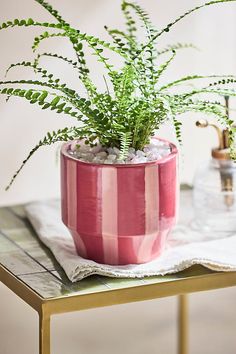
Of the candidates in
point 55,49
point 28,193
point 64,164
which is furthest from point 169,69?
point 64,164

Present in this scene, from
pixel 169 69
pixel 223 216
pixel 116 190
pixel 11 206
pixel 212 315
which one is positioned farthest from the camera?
pixel 212 315

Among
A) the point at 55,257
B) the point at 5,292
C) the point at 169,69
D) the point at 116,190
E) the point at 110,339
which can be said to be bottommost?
the point at 110,339

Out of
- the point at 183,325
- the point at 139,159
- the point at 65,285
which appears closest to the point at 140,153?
the point at 139,159

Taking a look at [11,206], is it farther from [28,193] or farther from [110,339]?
[110,339]

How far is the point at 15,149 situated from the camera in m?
1.77

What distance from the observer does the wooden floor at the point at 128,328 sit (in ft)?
6.08

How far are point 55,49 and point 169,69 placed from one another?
0.25 meters

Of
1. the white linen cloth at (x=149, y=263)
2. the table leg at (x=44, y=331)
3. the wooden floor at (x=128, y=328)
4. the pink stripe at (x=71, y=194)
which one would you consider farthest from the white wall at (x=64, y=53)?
the table leg at (x=44, y=331)

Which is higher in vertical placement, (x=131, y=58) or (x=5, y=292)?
(x=131, y=58)

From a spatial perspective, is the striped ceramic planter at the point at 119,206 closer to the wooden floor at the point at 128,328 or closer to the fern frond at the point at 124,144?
the fern frond at the point at 124,144

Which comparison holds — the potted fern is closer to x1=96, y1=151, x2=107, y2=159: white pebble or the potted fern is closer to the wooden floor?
x1=96, y1=151, x2=107, y2=159: white pebble

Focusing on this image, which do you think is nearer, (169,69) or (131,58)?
(131,58)

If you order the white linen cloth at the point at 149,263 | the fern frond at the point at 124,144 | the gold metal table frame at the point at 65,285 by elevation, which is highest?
the fern frond at the point at 124,144

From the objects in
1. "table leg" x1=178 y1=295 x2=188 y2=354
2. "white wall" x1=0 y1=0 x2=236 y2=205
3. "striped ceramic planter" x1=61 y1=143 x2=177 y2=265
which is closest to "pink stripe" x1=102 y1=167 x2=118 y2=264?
"striped ceramic planter" x1=61 y1=143 x2=177 y2=265
